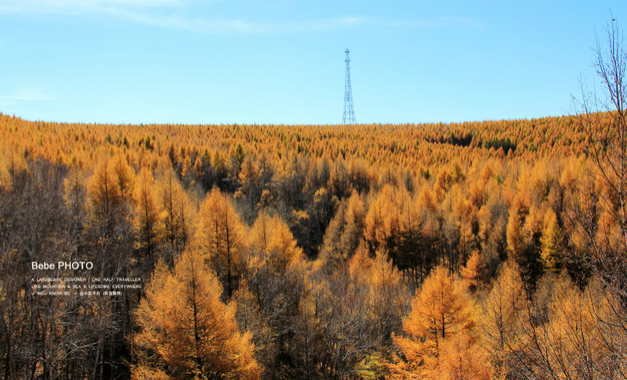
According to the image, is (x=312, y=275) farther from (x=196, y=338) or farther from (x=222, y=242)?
(x=196, y=338)

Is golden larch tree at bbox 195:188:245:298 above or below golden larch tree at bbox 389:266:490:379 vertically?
above

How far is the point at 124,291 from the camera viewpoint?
2359 centimetres

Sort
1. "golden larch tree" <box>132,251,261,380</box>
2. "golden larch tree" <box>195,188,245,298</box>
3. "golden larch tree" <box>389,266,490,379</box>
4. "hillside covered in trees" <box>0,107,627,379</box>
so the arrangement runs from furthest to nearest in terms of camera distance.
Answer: "golden larch tree" <box>195,188,245,298</box> → "golden larch tree" <box>389,266,490,379</box> → "golden larch tree" <box>132,251,261,380</box> → "hillside covered in trees" <box>0,107,627,379</box>

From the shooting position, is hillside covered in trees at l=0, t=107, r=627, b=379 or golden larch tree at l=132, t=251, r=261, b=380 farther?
golden larch tree at l=132, t=251, r=261, b=380

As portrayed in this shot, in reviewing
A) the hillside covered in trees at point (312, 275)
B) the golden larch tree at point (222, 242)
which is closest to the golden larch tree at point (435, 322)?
the hillside covered in trees at point (312, 275)

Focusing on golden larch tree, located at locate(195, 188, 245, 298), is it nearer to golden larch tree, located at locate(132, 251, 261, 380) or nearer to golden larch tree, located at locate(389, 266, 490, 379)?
golden larch tree, located at locate(132, 251, 261, 380)

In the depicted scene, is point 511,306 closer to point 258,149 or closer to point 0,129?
point 258,149

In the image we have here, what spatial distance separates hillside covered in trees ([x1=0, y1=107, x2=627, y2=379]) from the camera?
9.15 m

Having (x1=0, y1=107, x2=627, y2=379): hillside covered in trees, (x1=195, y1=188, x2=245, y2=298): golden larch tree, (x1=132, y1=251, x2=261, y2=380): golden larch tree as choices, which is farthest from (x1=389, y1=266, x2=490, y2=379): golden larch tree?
(x1=195, y1=188, x2=245, y2=298): golden larch tree

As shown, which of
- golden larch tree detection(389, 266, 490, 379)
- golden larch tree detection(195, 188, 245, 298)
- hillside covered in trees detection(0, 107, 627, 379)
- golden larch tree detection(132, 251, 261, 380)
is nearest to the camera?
hillside covered in trees detection(0, 107, 627, 379)

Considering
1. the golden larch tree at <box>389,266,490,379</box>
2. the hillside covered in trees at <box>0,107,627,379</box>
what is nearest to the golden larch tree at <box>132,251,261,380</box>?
the hillside covered in trees at <box>0,107,627,379</box>

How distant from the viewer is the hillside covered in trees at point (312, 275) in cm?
915

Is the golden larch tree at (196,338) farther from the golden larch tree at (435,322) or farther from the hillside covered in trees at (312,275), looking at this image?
the golden larch tree at (435,322)

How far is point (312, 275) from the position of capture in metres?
37.4
